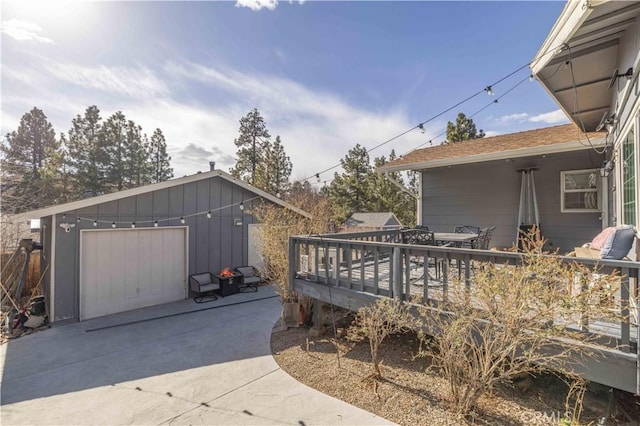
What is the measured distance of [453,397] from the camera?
3.16 metres

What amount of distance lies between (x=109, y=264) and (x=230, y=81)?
6205 mm

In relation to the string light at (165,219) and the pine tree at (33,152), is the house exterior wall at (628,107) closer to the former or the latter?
the string light at (165,219)

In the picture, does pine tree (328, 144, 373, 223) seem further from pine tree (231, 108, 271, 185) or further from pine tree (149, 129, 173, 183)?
pine tree (149, 129, 173, 183)

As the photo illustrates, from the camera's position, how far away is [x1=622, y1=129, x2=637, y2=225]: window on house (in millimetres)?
3691

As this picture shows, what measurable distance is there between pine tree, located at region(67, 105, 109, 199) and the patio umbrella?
22.9 m

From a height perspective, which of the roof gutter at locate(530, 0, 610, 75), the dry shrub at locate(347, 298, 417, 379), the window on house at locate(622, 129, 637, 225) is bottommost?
the dry shrub at locate(347, 298, 417, 379)

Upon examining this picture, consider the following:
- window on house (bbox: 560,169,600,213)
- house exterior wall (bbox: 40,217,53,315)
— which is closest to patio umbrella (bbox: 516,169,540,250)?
window on house (bbox: 560,169,600,213)

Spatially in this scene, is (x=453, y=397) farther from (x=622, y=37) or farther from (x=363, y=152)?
(x=363, y=152)

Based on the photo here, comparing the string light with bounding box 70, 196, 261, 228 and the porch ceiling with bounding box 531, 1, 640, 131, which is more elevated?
the porch ceiling with bounding box 531, 1, 640, 131

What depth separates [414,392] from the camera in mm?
3516

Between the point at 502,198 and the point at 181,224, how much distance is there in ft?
27.8

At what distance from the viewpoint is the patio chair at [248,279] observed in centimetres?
913

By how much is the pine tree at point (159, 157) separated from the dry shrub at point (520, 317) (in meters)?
24.9

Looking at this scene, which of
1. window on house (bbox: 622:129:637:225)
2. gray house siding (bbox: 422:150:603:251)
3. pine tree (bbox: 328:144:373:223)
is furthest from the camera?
pine tree (bbox: 328:144:373:223)
